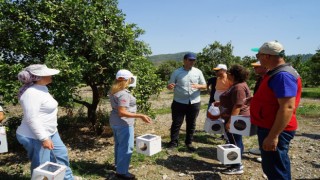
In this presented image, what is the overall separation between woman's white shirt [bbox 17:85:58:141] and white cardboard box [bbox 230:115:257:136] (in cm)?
288

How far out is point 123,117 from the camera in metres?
4.74

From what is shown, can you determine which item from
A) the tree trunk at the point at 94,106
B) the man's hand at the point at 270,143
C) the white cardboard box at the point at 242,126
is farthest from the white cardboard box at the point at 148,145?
the tree trunk at the point at 94,106

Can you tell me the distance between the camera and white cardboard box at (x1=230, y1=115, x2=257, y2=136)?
4.70 meters

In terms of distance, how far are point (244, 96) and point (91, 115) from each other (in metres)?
4.38

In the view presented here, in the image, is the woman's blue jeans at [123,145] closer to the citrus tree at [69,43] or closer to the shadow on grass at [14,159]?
the citrus tree at [69,43]

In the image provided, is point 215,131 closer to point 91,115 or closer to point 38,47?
point 91,115

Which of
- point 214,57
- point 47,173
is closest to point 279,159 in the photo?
point 47,173

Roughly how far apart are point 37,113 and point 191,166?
11.0 ft

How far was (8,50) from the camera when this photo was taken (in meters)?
6.14

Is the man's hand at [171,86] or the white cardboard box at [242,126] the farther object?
the man's hand at [171,86]

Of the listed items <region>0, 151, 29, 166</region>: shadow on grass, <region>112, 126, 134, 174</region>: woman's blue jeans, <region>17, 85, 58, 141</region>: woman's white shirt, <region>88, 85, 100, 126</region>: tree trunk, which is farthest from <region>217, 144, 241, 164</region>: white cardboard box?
<region>0, 151, 29, 166</region>: shadow on grass

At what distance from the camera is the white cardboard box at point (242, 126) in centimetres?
470

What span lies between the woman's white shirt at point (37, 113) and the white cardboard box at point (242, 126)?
2.88 metres

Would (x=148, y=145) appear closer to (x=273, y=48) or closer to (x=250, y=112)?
(x=250, y=112)
